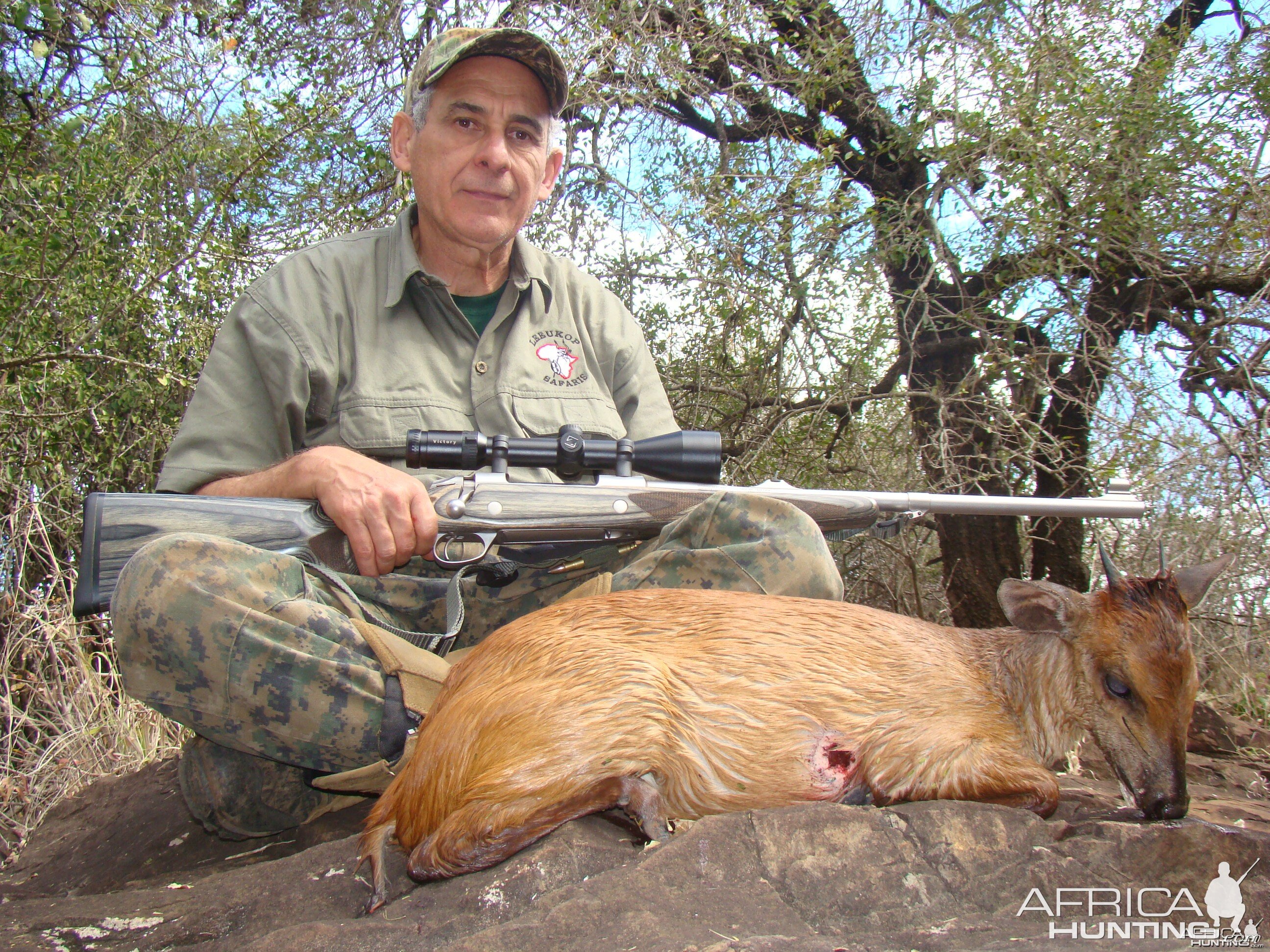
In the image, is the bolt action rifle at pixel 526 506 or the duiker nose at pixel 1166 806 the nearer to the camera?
the duiker nose at pixel 1166 806

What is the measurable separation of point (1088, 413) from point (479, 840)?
640cm

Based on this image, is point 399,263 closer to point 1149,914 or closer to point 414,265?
point 414,265

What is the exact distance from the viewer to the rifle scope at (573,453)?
3.81 metres

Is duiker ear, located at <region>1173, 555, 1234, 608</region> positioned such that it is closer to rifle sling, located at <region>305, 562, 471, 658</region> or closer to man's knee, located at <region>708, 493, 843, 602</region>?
man's knee, located at <region>708, 493, 843, 602</region>

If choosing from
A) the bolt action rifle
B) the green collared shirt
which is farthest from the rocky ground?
the green collared shirt

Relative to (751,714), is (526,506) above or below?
above

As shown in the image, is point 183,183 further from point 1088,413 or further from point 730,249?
point 1088,413

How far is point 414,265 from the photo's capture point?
4.71 m

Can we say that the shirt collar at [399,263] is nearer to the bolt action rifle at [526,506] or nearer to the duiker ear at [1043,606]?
the bolt action rifle at [526,506]

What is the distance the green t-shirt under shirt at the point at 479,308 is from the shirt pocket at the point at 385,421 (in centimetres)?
72

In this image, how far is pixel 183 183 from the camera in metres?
7.42

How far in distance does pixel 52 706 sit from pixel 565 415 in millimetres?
3794

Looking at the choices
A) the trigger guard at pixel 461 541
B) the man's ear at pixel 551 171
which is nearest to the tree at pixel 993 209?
the man's ear at pixel 551 171

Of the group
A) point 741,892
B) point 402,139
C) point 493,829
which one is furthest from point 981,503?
point 402,139
